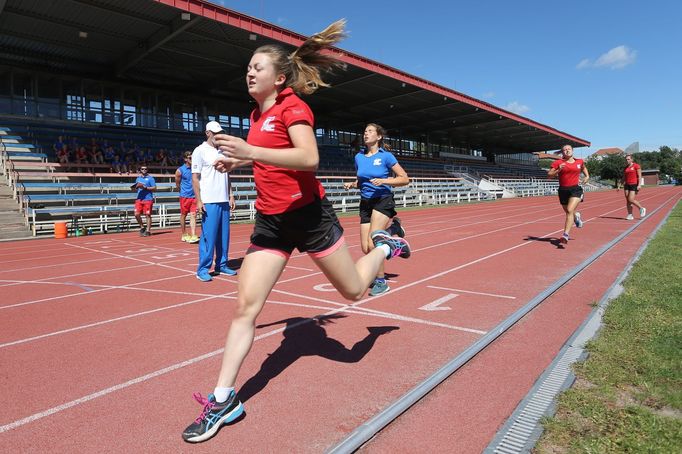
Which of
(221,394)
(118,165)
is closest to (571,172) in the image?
(221,394)

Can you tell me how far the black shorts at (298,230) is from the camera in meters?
2.69

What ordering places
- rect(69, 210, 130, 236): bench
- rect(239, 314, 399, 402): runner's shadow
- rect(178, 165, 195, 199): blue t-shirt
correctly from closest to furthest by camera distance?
rect(239, 314, 399, 402): runner's shadow
rect(178, 165, 195, 199): blue t-shirt
rect(69, 210, 130, 236): bench

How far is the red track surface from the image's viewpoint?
2496mm

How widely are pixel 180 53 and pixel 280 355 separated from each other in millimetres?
23230

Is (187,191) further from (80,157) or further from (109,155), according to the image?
(109,155)

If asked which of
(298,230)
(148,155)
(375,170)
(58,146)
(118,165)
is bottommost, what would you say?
(298,230)

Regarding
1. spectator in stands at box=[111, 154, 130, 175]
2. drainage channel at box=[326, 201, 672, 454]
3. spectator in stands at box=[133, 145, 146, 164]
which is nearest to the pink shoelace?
drainage channel at box=[326, 201, 672, 454]

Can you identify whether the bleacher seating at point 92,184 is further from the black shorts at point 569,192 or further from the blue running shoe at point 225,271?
the black shorts at point 569,192

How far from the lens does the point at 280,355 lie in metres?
3.64

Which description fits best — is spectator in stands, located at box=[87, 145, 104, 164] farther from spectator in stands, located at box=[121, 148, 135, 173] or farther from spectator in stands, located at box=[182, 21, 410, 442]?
spectator in stands, located at box=[182, 21, 410, 442]

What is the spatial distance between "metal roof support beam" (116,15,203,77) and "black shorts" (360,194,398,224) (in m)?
16.1

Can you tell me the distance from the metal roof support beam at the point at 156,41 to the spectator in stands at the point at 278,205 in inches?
707

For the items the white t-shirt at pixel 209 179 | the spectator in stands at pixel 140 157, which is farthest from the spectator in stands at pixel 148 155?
the white t-shirt at pixel 209 179

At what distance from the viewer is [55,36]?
21.0 metres
